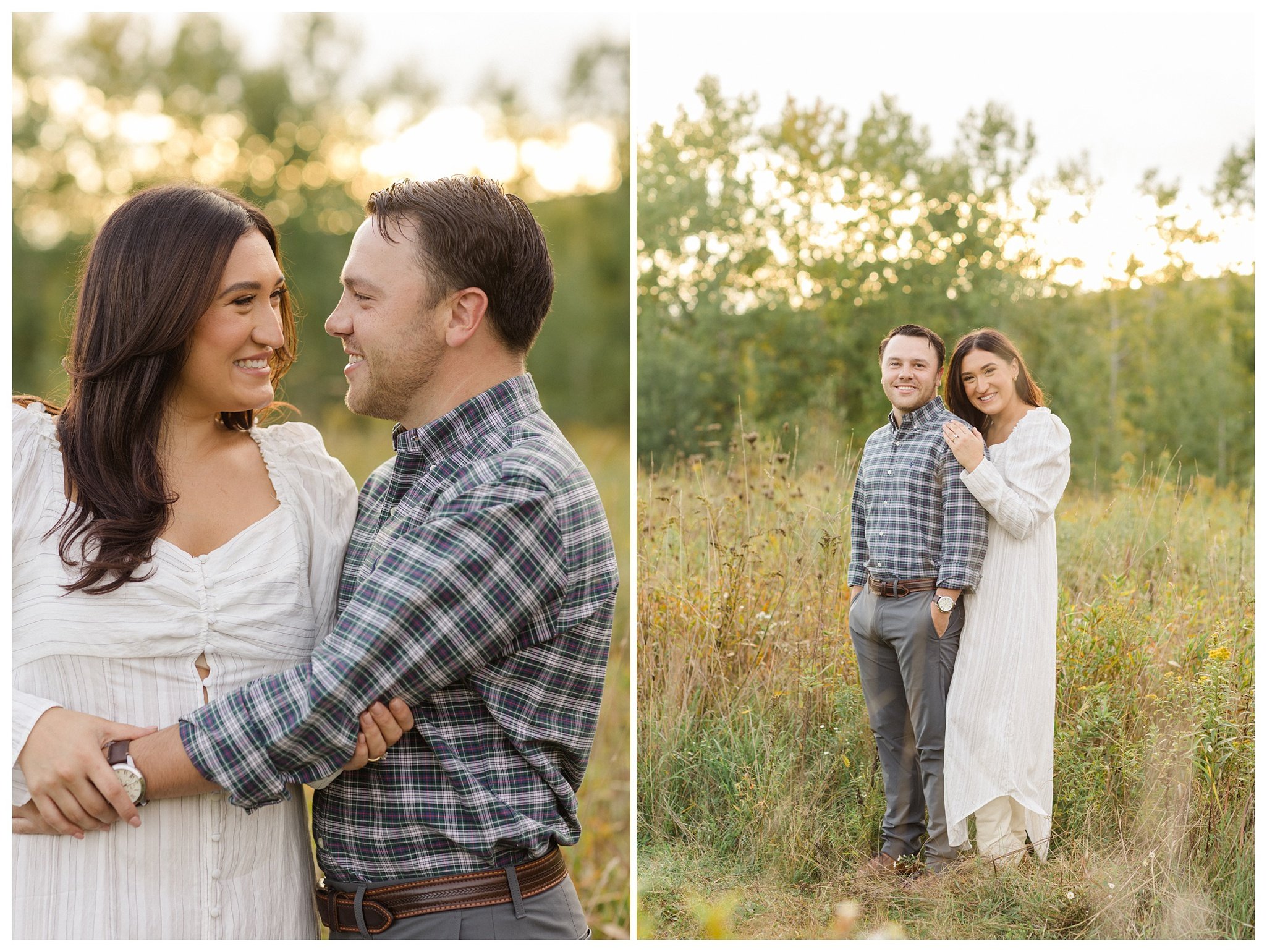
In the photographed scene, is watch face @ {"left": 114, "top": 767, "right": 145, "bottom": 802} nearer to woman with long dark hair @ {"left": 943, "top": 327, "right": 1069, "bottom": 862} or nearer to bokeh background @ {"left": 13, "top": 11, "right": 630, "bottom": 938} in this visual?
woman with long dark hair @ {"left": 943, "top": 327, "right": 1069, "bottom": 862}

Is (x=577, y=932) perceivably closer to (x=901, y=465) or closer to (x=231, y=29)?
(x=901, y=465)

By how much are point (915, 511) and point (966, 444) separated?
0.19 metres

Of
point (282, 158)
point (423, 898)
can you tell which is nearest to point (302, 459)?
point (423, 898)

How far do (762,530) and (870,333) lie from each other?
564 mm

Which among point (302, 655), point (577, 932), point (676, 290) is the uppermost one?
point (676, 290)

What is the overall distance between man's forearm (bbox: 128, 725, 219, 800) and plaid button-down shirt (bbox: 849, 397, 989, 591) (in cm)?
152

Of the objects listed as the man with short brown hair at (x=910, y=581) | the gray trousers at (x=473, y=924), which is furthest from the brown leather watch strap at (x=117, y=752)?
the man with short brown hair at (x=910, y=581)

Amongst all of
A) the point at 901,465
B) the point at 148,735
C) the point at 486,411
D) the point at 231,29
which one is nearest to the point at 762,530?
the point at 901,465

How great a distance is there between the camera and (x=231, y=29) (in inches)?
353

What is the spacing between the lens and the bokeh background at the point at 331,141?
646 cm

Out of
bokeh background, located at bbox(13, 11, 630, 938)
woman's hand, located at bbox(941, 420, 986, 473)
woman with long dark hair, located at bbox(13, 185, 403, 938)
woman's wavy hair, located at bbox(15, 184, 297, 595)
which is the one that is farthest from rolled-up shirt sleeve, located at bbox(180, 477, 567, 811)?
bokeh background, located at bbox(13, 11, 630, 938)

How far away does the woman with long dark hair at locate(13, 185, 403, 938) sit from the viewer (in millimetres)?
2053

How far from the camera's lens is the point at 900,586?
262 cm

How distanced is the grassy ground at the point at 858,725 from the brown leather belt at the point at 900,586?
0.09 m
